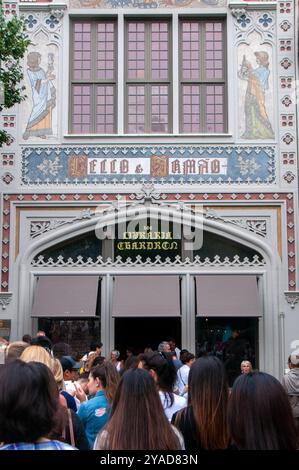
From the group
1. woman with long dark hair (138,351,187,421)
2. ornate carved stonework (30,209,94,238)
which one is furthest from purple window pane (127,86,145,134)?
woman with long dark hair (138,351,187,421)

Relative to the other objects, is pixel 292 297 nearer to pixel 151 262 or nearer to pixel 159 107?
pixel 151 262

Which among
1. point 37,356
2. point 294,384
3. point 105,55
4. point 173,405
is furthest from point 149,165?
point 37,356

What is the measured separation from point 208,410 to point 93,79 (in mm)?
14866

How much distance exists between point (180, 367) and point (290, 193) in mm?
7458

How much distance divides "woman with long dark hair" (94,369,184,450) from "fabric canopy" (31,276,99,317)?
12725 mm

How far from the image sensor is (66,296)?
57.0 feet

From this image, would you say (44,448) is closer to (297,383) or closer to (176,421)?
(176,421)

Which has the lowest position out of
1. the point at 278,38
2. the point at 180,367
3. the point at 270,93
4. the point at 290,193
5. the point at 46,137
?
the point at 180,367

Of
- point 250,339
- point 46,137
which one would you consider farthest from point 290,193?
point 46,137

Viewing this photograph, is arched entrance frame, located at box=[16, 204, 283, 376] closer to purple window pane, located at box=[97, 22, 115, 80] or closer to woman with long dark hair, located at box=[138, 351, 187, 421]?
purple window pane, located at box=[97, 22, 115, 80]

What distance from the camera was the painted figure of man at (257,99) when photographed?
1838 centimetres

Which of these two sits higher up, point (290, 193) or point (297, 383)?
point (290, 193)

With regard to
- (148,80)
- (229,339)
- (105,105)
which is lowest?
(229,339)

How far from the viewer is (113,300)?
17375 millimetres
